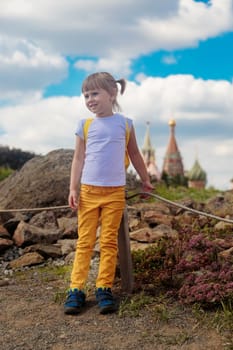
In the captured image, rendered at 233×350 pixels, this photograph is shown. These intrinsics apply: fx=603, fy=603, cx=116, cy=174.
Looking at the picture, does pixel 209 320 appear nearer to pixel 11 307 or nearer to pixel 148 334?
pixel 148 334

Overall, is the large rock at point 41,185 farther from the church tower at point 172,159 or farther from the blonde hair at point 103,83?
the church tower at point 172,159

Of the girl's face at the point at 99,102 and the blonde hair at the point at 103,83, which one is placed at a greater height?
the blonde hair at the point at 103,83

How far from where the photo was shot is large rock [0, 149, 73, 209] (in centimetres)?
835

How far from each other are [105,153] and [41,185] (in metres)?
4.07

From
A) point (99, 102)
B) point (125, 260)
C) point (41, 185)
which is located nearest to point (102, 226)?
point (125, 260)

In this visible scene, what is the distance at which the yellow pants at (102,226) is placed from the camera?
4.56 m

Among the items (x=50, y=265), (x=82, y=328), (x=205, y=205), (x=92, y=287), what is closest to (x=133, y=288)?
(x=92, y=287)

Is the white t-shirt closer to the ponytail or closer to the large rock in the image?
the ponytail

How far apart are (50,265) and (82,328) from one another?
1980mm

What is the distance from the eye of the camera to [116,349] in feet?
12.7

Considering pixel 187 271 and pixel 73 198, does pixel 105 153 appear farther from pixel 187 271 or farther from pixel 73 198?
pixel 187 271

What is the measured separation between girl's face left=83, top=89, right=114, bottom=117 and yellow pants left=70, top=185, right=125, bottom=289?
22.8 inches

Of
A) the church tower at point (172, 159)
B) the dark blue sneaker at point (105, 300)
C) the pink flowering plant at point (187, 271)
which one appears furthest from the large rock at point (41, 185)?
the church tower at point (172, 159)

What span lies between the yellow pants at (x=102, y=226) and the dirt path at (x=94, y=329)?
10.6 inches
